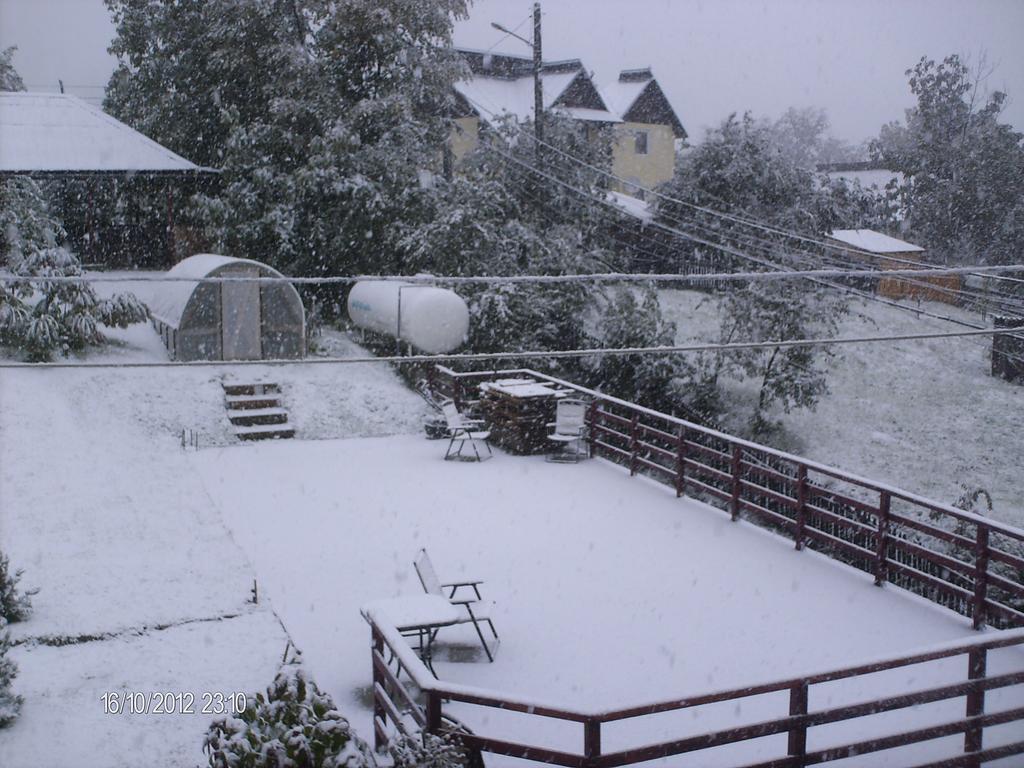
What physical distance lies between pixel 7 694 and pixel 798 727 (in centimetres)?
461

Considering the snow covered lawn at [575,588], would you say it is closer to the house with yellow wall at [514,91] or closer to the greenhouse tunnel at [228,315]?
the greenhouse tunnel at [228,315]

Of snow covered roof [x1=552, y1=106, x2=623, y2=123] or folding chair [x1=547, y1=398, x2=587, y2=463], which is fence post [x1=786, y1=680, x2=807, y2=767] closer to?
folding chair [x1=547, y1=398, x2=587, y2=463]

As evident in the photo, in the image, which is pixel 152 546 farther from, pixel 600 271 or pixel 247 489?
pixel 600 271

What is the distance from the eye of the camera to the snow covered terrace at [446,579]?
5.58 metres

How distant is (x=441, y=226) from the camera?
19109 millimetres

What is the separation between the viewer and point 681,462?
10180 millimetres

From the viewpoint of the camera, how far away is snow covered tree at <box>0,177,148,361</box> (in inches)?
574

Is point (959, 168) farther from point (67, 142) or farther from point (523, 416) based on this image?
point (67, 142)

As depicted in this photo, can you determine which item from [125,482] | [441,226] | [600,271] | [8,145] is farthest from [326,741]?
[8,145]

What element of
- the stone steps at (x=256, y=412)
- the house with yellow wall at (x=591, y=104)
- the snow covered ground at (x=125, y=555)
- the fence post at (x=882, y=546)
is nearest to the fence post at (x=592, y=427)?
the snow covered ground at (x=125, y=555)

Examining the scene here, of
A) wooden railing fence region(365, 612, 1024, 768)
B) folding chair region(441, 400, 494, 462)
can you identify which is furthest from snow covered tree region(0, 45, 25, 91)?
wooden railing fence region(365, 612, 1024, 768)

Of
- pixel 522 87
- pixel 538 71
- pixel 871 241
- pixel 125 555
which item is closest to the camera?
pixel 125 555

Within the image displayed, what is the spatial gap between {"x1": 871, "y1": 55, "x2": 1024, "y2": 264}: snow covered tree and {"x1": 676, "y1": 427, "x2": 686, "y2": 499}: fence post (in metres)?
18.0

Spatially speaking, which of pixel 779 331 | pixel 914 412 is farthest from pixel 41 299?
pixel 914 412
